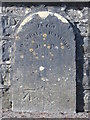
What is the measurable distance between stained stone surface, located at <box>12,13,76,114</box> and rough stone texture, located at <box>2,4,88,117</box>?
4.9 inches

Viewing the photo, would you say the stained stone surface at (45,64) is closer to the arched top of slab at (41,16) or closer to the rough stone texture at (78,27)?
the arched top of slab at (41,16)

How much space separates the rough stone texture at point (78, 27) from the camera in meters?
6.65

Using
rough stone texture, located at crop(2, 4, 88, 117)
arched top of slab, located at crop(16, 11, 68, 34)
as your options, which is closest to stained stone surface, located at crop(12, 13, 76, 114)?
arched top of slab, located at crop(16, 11, 68, 34)

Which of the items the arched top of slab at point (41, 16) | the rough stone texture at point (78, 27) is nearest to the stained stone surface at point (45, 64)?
the arched top of slab at point (41, 16)

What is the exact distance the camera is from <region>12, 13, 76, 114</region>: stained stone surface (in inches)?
257

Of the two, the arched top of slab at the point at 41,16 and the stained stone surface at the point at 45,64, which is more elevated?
the arched top of slab at the point at 41,16

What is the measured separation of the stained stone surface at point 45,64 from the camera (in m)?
6.54

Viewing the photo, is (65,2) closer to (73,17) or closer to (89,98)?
(73,17)

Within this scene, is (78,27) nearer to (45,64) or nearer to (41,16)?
(41,16)

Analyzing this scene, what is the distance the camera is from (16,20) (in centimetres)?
668

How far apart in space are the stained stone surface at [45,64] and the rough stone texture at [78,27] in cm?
12

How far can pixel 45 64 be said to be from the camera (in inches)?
258

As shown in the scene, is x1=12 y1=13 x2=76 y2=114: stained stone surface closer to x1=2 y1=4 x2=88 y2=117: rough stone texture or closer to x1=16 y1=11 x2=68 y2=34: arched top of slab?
x1=16 y1=11 x2=68 y2=34: arched top of slab

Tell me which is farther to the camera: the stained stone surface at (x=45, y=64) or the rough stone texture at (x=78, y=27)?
the rough stone texture at (x=78, y=27)
